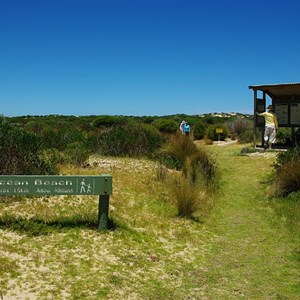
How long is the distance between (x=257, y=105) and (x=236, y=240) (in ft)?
33.2

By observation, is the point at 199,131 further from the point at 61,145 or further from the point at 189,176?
the point at 189,176

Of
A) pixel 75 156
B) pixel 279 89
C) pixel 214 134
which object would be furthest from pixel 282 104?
pixel 214 134

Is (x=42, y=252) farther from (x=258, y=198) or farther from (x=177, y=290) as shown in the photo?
(x=258, y=198)

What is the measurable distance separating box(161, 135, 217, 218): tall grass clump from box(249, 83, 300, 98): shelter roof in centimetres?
493

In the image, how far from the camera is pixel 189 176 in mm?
9352

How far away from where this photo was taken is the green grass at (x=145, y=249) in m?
4.76

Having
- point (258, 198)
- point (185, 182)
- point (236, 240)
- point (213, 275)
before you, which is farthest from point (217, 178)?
A: point (213, 275)

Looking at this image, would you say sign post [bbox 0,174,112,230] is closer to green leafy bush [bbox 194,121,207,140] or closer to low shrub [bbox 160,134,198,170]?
low shrub [bbox 160,134,198,170]

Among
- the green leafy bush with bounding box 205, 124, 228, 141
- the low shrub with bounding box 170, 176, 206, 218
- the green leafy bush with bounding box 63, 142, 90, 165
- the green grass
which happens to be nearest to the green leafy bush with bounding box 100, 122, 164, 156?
the green leafy bush with bounding box 63, 142, 90, 165

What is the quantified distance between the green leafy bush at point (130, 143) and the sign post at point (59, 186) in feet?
19.2

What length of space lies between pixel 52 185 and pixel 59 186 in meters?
0.10

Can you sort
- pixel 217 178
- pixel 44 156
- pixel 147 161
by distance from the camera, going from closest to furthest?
pixel 44 156
pixel 217 178
pixel 147 161

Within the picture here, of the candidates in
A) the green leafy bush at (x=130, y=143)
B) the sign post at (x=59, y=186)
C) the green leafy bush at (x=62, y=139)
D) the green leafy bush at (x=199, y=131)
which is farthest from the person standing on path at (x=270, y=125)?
the green leafy bush at (x=199, y=131)

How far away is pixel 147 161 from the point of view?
1137 cm
